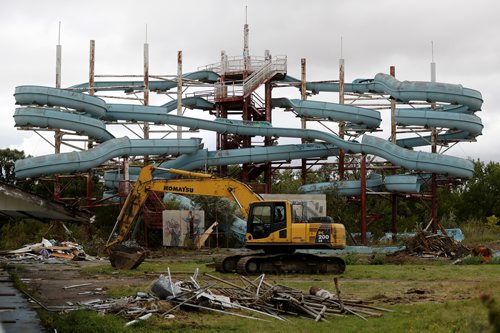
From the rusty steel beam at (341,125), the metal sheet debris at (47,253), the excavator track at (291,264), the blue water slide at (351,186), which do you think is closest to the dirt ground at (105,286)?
the excavator track at (291,264)

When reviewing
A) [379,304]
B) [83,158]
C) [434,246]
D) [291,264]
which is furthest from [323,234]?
[83,158]

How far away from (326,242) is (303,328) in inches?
572

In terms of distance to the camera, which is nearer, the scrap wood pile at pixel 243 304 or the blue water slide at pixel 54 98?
the scrap wood pile at pixel 243 304

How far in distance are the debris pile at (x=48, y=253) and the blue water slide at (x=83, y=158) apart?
7620 millimetres

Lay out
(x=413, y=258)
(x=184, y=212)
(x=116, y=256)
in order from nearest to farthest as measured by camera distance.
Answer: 1. (x=116, y=256)
2. (x=413, y=258)
3. (x=184, y=212)

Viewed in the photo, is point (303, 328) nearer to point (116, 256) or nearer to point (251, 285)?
point (251, 285)

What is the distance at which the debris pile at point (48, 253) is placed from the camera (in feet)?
138

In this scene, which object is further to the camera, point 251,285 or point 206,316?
point 251,285

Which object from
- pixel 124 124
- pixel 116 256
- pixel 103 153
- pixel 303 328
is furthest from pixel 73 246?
pixel 303 328

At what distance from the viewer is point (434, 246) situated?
4225 cm

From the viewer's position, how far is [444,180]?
57.8 meters

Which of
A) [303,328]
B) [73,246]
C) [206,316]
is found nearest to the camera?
[303,328]

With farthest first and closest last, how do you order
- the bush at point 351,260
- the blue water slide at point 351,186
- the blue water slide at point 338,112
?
the blue water slide at point 351,186
the blue water slide at point 338,112
the bush at point 351,260

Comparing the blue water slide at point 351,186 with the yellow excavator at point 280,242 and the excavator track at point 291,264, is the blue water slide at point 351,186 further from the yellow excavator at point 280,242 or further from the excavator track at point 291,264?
the excavator track at point 291,264
